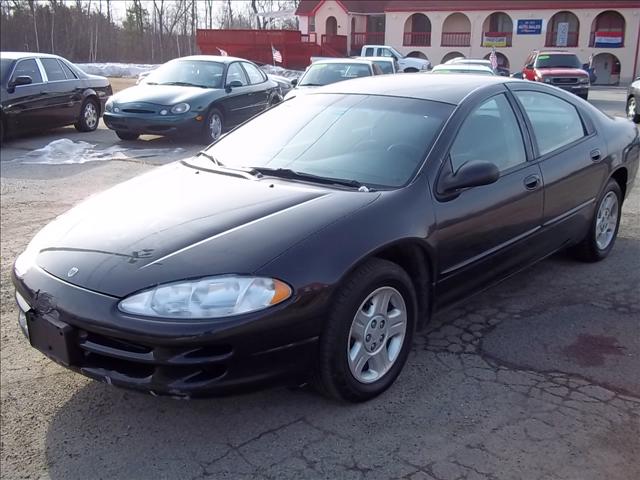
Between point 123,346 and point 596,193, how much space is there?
3.77m

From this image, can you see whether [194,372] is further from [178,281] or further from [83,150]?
[83,150]

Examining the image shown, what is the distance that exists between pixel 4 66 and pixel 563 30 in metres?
34.2

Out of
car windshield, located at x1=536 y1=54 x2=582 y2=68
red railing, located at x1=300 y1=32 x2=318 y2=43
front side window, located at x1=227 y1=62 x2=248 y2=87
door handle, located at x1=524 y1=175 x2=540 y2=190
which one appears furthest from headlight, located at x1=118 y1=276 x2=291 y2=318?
red railing, located at x1=300 y1=32 x2=318 y2=43

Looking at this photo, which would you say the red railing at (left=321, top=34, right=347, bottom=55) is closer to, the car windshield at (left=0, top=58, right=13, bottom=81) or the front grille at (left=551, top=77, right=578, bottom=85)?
the front grille at (left=551, top=77, right=578, bottom=85)

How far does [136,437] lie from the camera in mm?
3080

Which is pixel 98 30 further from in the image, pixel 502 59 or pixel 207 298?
pixel 207 298

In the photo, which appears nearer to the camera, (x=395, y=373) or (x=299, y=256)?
(x=299, y=256)

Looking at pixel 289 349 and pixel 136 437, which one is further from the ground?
pixel 289 349

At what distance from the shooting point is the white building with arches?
3700 centimetres

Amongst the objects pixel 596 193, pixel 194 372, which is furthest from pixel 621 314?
pixel 194 372

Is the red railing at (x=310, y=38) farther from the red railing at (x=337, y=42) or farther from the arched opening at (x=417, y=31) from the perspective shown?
the arched opening at (x=417, y=31)

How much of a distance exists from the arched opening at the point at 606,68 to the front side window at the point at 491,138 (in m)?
37.1

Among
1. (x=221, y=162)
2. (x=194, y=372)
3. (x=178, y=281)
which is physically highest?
(x=221, y=162)

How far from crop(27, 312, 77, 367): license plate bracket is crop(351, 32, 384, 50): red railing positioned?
42.5 metres
